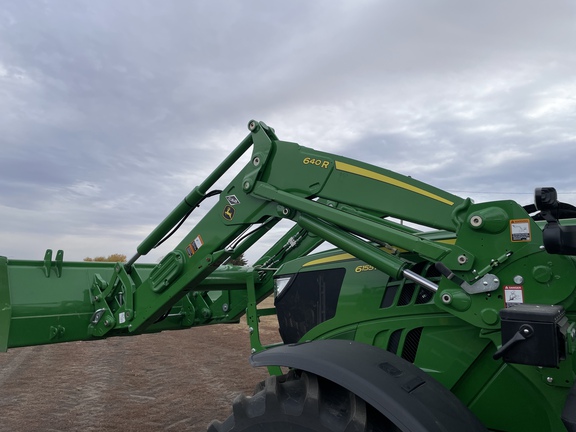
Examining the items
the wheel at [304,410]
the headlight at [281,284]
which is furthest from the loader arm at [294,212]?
the wheel at [304,410]

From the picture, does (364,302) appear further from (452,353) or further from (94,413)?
(94,413)

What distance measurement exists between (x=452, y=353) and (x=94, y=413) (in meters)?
5.06

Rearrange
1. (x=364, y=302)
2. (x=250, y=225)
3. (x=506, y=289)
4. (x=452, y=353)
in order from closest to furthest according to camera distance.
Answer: (x=506, y=289)
(x=452, y=353)
(x=364, y=302)
(x=250, y=225)

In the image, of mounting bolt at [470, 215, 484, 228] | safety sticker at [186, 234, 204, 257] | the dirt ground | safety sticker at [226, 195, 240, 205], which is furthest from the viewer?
the dirt ground

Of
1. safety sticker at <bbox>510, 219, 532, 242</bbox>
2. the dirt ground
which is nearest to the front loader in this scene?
safety sticker at <bbox>510, 219, 532, 242</bbox>

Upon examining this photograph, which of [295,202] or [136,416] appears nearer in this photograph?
[295,202]

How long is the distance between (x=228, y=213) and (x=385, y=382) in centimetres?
190

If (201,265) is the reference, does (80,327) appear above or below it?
below

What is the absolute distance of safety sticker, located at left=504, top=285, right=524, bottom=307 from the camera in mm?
2619

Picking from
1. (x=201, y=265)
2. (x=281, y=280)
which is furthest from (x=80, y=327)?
(x=281, y=280)

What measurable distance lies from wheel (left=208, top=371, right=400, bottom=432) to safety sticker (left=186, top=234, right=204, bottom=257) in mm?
1492

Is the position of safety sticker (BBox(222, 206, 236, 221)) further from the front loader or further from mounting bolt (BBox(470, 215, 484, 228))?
mounting bolt (BBox(470, 215, 484, 228))

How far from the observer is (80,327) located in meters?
4.93

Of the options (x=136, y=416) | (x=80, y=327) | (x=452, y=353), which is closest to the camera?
(x=452, y=353)
